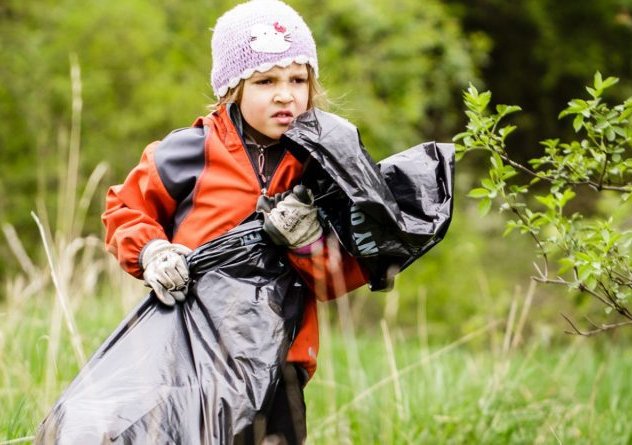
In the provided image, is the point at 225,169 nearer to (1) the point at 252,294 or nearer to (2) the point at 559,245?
(1) the point at 252,294

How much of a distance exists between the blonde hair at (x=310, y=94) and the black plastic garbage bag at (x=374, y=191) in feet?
0.73

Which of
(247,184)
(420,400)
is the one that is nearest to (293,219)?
(247,184)

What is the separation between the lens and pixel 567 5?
46.5 feet

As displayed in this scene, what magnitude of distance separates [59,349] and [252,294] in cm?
174

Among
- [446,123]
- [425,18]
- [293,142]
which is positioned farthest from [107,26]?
[293,142]

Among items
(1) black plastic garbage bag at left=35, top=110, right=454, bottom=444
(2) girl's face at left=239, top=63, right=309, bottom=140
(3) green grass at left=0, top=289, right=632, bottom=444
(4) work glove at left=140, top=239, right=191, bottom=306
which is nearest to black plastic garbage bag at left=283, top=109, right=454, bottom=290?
(1) black plastic garbage bag at left=35, top=110, right=454, bottom=444

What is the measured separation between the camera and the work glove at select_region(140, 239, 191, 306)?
2439 millimetres

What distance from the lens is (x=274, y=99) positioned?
8.46 feet

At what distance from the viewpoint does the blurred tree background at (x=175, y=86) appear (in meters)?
9.20

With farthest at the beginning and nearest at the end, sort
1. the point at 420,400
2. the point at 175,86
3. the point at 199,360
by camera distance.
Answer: the point at 175,86 < the point at 420,400 < the point at 199,360

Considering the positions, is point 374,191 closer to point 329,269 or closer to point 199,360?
point 329,269

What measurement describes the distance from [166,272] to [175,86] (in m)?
7.12

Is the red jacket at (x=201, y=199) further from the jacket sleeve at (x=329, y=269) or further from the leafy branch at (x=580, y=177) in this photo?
the leafy branch at (x=580, y=177)

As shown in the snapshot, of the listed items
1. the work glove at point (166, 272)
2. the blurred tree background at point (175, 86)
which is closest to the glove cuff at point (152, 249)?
the work glove at point (166, 272)
